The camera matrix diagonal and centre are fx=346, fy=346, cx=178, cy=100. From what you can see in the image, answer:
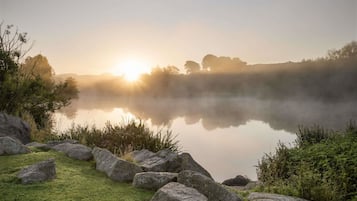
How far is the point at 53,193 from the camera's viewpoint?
4012mm

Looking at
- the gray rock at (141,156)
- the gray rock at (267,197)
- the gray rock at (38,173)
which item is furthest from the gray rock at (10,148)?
the gray rock at (267,197)

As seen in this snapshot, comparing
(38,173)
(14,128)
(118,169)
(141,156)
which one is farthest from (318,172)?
(14,128)

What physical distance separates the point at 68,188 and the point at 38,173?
503mm

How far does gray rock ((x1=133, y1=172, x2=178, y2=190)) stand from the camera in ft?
14.7

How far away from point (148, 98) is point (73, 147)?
154ft

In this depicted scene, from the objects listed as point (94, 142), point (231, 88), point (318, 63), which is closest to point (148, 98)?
point (231, 88)

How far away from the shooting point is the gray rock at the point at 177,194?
3756mm

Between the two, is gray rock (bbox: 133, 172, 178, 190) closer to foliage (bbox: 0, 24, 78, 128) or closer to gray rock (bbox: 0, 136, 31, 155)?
gray rock (bbox: 0, 136, 31, 155)

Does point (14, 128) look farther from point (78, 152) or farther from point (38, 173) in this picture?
point (38, 173)

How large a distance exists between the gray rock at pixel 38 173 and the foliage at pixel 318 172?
3064 mm

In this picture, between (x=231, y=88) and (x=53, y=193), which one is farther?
(x=231, y=88)

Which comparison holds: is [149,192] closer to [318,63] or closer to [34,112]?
[34,112]

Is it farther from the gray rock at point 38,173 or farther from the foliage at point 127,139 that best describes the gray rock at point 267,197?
the foliage at point 127,139

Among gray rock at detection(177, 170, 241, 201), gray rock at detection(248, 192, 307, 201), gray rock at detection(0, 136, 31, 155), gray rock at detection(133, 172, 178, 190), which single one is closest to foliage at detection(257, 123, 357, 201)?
gray rock at detection(248, 192, 307, 201)
